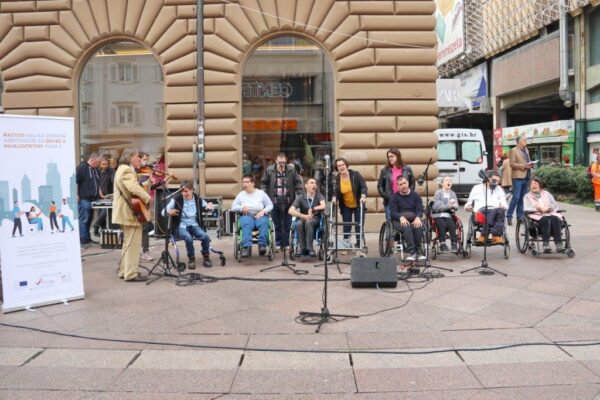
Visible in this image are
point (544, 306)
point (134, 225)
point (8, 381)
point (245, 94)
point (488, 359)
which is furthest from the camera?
point (245, 94)

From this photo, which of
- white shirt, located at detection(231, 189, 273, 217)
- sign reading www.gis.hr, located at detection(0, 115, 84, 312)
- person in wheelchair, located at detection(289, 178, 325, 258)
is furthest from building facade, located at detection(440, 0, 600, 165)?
sign reading www.gis.hr, located at detection(0, 115, 84, 312)

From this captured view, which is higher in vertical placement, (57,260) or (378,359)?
(57,260)

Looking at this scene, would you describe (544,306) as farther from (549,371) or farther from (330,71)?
(330,71)

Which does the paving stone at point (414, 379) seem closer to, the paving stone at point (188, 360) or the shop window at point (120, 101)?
the paving stone at point (188, 360)

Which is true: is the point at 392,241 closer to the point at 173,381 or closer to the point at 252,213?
the point at 252,213

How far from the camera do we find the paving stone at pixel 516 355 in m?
4.98

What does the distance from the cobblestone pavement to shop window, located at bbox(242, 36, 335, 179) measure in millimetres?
5537

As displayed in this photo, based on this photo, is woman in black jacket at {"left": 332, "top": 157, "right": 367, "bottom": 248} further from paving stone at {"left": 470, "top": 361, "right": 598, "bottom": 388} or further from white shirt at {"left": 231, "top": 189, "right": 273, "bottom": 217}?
paving stone at {"left": 470, "top": 361, "right": 598, "bottom": 388}

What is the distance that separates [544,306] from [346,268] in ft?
10.2

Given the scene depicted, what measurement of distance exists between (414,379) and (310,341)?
1210 millimetres

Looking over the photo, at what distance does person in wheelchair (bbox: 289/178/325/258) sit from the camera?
952cm

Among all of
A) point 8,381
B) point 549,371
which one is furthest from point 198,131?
point 549,371

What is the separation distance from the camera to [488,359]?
504cm

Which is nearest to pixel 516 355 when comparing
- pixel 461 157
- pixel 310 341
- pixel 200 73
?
pixel 310 341
